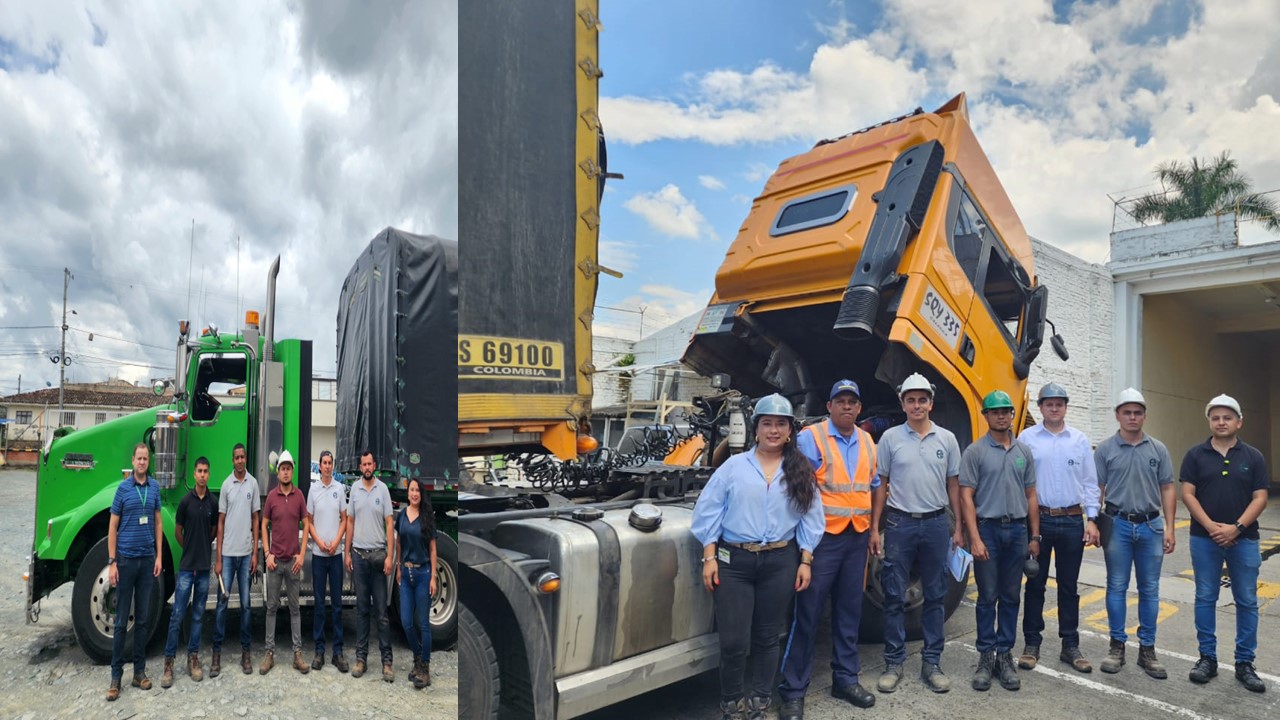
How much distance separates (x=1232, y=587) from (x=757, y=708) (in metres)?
2.66

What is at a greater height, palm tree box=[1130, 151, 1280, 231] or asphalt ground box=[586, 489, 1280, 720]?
palm tree box=[1130, 151, 1280, 231]

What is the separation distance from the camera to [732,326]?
4.16 meters

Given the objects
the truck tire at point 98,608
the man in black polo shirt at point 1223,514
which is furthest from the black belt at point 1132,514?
the truck tire at point 98,608

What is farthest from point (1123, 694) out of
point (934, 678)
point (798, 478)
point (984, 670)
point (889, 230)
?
point (889, 230)

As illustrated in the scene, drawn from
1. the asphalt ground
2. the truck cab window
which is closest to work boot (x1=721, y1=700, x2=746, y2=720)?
the asphalt ground

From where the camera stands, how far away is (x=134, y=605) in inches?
50.3

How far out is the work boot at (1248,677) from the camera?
3619 mm

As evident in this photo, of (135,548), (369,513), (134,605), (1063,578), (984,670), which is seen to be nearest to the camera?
(134,605)

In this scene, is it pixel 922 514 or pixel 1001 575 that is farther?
pixel 1001 575

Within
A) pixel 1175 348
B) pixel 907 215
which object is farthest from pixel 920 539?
pixel 1175 348

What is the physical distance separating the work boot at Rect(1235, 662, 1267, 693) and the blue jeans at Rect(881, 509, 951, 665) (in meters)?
1.37

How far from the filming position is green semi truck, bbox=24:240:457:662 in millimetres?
1338

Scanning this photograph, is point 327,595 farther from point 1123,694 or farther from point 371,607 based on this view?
point 1123,694

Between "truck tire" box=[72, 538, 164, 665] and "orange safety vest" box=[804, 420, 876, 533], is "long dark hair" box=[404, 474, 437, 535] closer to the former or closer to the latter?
"truck tire" box=[72, 538, 164, 665]
